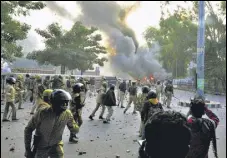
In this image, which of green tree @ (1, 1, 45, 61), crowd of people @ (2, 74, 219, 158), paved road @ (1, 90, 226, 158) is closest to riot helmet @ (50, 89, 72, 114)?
crowd of people @ (2, 74, 219, 158)

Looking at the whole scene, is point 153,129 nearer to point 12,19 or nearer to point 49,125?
point 49,125

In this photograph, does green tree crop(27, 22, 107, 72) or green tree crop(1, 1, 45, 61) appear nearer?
green tree crop(1, 1, 45, 61)

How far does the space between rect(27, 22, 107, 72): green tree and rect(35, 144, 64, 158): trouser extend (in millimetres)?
41213

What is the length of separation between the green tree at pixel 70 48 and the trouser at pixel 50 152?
4121 cm

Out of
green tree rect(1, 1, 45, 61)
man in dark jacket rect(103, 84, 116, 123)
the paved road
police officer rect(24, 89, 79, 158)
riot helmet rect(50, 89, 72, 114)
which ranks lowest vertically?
the paved road

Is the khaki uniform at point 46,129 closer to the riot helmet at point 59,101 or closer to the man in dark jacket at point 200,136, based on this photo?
the riot helmet at point 59,101

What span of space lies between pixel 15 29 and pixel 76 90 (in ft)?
38.0

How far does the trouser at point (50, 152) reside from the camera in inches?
149

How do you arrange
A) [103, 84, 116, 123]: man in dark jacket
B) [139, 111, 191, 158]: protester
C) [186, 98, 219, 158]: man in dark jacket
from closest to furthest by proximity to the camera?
[139, 111, 191, 158]: protester < [186, 98, 219, 158]: man in dark jacket < [103, 84, 116, 123]: man in dark jacket

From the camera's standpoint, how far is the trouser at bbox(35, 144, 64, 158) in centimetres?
380

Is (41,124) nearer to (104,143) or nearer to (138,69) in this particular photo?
(104,143)

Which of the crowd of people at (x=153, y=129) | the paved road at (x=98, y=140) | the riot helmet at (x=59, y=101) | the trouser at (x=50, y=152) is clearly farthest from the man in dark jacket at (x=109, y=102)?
the riot helmet at (x=59, y=101)

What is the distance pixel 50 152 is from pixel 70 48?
4361cm

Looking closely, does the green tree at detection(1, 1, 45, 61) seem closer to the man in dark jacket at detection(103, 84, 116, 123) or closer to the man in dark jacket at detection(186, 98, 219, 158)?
the man in dark jacket at detection(103, 84, 116, 123)
